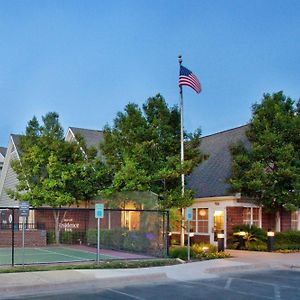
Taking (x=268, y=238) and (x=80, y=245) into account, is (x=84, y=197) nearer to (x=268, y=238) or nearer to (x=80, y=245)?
(x=80, y=245)

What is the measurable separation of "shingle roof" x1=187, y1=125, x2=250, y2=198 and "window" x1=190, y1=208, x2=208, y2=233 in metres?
0.87

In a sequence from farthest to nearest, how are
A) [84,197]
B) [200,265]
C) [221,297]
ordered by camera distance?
1. [84,197]
2. [200,265]
3. [221,297]

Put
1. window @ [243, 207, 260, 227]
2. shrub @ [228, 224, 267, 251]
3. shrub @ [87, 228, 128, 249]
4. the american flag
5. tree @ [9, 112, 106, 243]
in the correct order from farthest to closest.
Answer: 1. tree @ [9, 112, 106, 243]
2. window @ [243, 207, 260, 227]
3. shrub @ [228, 224, 267, 251]
4. the american flag
5. shrub @ [87, 228, 128, 249]

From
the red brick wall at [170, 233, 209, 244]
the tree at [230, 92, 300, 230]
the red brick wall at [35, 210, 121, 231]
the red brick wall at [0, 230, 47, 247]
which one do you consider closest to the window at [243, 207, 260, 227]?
the tree at [230, 92, 300, 230]

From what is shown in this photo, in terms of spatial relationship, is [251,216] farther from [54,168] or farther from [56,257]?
[56,257]

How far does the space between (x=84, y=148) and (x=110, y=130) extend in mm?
2984

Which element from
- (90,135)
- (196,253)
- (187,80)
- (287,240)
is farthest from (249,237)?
(90,135)

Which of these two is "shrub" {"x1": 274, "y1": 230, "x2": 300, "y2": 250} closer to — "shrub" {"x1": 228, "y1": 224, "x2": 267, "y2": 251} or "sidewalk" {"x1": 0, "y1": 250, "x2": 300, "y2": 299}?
"shrub" {"x1": 228, "y1": 224, "x2": 267, "y2": 251}

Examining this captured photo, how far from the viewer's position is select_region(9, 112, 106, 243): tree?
29.5 meters

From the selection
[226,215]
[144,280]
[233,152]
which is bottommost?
[144,280]

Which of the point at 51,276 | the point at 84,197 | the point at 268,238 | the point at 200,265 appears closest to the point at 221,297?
the point at 51,276

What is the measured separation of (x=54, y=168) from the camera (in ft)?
97.2

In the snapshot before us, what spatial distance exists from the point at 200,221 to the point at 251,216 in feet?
→ 10.1

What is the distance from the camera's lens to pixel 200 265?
19.2 meters
